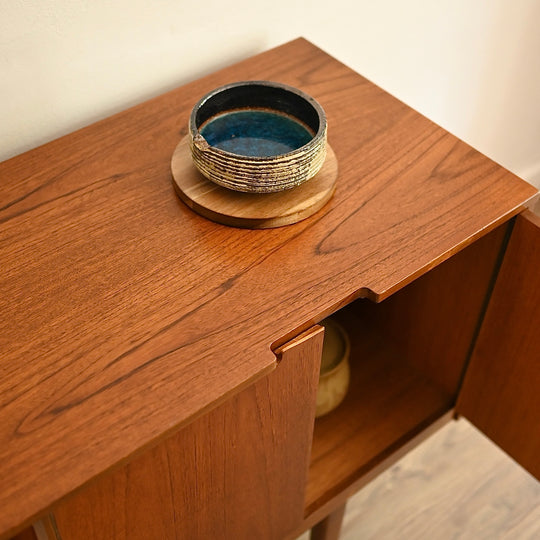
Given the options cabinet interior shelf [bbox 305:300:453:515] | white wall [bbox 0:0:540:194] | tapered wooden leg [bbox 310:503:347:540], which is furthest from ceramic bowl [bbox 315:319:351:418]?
white wall [bbox 0:0:540:194]

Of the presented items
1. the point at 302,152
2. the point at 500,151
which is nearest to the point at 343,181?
the point at 302,152

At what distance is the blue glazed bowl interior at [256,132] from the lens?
0.76m

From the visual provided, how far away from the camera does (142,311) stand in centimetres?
65

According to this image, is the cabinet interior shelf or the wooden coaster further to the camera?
the cabinet interior shelf

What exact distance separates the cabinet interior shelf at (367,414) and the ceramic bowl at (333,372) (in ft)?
0.09

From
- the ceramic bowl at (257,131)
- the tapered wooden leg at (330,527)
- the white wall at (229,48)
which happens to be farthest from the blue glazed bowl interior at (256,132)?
the tapered wooden leg at (330,527)

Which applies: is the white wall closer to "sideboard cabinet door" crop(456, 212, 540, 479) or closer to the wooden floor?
"sideboard cabinet door" crop(456, 212, 540, 479)

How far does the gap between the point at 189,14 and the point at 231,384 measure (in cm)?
51

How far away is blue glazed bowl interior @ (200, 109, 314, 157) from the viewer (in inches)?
30.1

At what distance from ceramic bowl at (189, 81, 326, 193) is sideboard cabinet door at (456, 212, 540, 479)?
0.24m

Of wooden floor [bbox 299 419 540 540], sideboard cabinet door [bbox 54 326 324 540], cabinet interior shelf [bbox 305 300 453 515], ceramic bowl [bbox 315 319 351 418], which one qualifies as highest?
sideboard cabinet door [bbox 54 326 324 540]

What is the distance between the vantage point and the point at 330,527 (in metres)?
1.00

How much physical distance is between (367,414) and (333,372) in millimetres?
97

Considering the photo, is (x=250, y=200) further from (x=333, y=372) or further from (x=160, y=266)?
(x=333, y=372)
